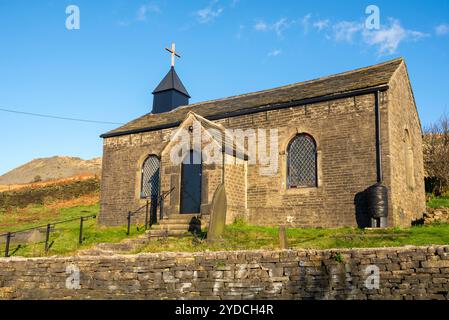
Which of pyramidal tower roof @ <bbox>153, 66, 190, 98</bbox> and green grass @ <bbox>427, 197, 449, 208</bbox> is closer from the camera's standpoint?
green grass @ <bbox>427, 197, 449, 208</bbox>

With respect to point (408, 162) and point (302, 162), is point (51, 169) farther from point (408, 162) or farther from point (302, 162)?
point (408, 162)

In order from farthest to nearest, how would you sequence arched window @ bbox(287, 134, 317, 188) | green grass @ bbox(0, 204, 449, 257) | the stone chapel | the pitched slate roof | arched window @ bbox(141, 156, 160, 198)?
arched window @ bbox(141, 156, 160, 198), arched window @ bbox(287, 134, 317, 188), the pitched slate roof, the stone chapel, green grass @ bbox(0, 204, 449, 257)

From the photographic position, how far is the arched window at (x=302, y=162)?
715 inches

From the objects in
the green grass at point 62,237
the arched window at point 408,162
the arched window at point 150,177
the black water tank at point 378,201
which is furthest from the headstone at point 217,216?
the arched window at point 408,162

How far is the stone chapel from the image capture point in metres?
16.8

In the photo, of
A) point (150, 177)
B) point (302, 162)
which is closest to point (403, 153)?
point (302, 162)

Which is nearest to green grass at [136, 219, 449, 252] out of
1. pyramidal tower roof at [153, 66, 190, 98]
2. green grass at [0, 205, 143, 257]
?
green grass at [0, 205, 143, 257]

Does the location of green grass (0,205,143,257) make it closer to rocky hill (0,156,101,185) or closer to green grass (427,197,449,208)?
green grass (427,197,449,208)

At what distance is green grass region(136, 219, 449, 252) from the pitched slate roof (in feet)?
19.7

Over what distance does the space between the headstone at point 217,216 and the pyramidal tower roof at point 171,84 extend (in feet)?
44.2

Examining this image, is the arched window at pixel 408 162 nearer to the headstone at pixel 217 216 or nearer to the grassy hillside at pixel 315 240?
the grassy hillside at pixel 315 240

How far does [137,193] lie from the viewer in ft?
73.0

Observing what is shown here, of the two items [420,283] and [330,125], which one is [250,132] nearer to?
[330,125]
